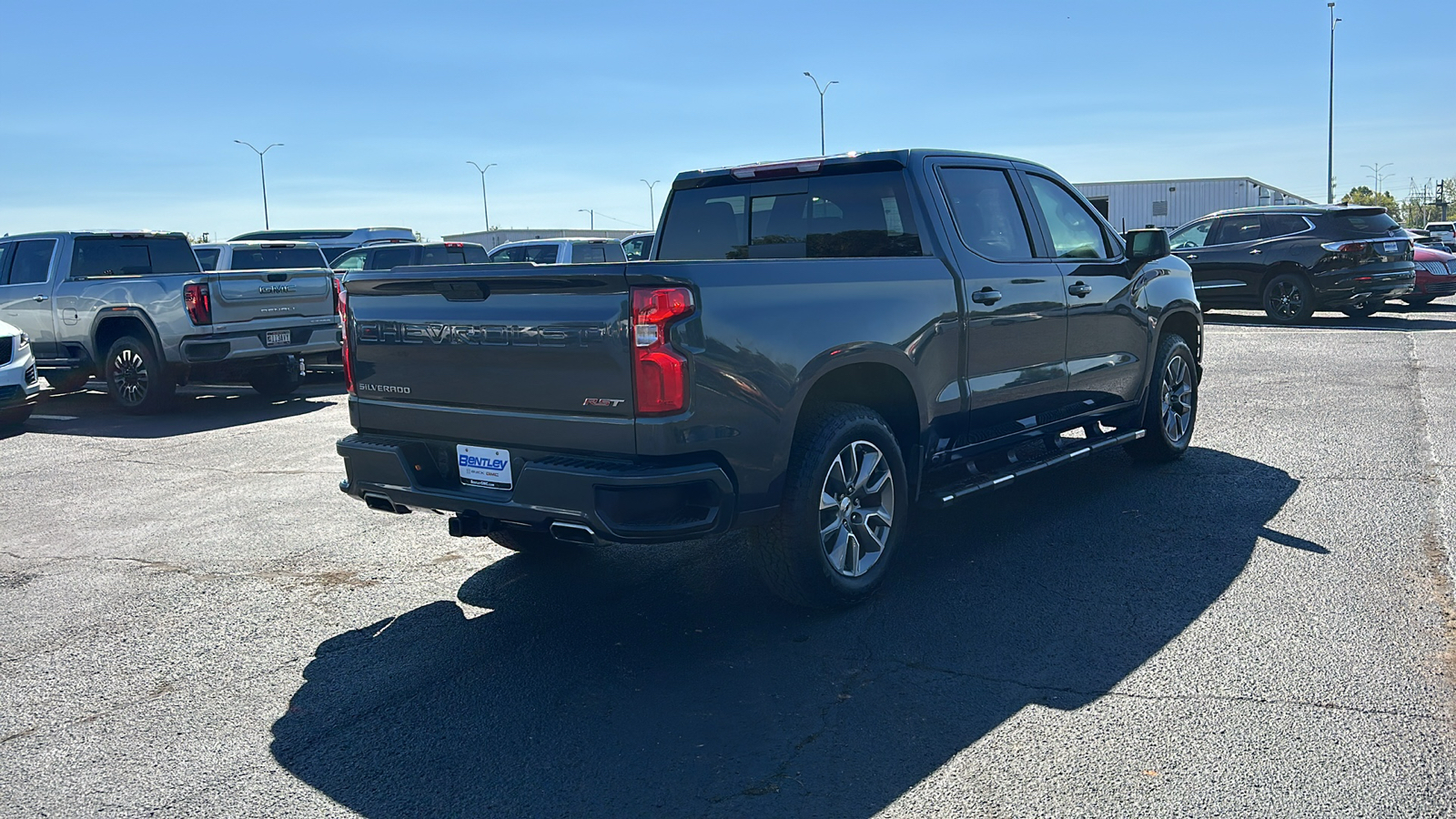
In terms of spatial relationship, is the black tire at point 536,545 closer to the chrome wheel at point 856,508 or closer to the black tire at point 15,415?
the chrome wheel at point 856,508

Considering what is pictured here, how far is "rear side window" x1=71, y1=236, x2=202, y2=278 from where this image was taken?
1319 centimetres

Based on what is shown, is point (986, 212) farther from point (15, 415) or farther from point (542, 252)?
point (542, 252)

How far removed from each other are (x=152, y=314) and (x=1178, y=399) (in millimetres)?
10012

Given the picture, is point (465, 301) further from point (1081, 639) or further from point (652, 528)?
point (1081, 639)

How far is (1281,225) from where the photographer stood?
18.7 meters

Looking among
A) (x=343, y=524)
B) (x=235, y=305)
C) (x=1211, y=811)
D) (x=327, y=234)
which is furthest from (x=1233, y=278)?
(x=327, y=234)

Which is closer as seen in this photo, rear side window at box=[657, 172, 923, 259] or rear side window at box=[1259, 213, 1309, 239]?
rear side window at box=[657, 172, 923, 259]

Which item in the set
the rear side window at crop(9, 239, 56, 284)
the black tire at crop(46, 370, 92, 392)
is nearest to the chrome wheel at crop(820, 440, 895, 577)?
the black tire at crop(46, 370, 92, 392)

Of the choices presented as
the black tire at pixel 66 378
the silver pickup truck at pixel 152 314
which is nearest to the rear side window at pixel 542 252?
the silver pickup truck at pixel 152 314

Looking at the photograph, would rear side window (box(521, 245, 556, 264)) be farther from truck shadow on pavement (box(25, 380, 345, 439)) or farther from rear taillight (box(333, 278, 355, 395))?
rear taillight (box(333, 278, 355, 395))

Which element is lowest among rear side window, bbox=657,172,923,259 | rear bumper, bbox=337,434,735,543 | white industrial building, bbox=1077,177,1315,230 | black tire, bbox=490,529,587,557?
black tire, bbox=490,529,587,557

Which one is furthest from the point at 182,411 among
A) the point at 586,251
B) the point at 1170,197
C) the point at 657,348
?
the point at 1170,197

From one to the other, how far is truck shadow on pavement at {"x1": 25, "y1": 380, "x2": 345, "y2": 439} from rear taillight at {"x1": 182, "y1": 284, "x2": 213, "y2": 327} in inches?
40.2

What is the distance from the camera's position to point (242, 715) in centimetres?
411
